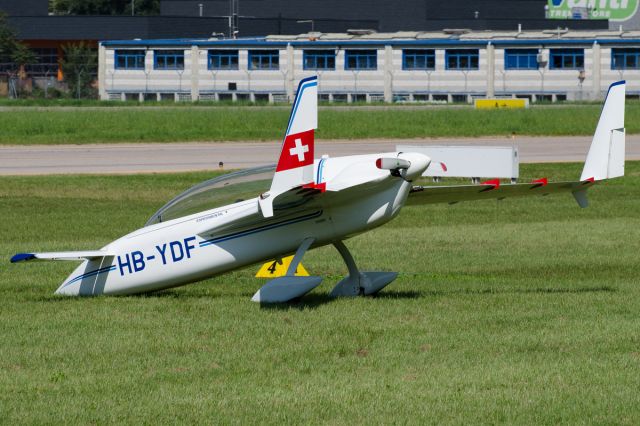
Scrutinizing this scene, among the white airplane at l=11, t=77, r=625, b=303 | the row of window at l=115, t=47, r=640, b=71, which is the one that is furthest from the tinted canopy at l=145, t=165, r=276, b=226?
the row of window at l=115, t=47, r=640, b=71

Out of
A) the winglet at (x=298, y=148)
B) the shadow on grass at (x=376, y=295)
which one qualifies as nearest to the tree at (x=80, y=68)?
the shadow on grass at (x=376, y=295)

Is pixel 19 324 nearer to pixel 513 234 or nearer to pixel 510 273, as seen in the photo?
pixel 510 273

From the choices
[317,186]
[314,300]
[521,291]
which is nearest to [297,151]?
[317,186]

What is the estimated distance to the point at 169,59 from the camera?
96250 mm

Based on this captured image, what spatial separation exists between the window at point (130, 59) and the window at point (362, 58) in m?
17.4

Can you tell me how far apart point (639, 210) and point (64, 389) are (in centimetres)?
2082

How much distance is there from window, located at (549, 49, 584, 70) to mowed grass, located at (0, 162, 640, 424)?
2782 inches

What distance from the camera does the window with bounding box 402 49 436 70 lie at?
92.1m

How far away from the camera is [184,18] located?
367 ft

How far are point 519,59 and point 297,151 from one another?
261 ft

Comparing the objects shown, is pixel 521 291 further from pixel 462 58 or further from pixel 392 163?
pixel 462 58

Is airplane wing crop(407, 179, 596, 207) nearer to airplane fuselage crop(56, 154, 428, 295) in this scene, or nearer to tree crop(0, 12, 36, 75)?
airplane fuselage crop(56, 154, 428, 295)

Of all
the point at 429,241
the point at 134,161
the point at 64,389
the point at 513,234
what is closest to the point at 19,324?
the point at 64,389

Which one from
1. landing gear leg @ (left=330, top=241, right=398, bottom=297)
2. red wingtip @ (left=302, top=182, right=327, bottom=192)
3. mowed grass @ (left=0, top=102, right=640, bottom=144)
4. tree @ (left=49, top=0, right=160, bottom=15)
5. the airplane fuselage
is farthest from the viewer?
tree @ (left=49, top=0, right=160, bottom=15)
